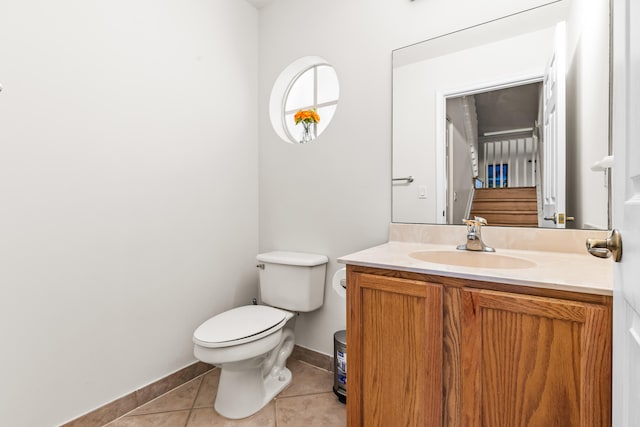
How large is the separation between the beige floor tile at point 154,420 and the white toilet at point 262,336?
168mm

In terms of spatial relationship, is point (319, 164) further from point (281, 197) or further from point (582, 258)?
point (582, 258)

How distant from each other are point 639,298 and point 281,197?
1871 mm

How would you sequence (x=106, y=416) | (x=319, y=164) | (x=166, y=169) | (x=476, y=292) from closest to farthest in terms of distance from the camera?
(x=476, y=292), (x=106, y=416), (x=166, y=169), (x=319, y=164)

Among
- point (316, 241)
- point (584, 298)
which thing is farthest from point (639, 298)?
point (316, 241)

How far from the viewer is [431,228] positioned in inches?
64.1

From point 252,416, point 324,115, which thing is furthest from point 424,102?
point 252,416

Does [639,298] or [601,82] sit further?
[601,82]

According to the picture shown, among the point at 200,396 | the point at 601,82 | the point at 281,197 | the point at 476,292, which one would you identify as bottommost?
the point at 200,396

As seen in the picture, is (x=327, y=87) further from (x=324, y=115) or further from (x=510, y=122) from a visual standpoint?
(x=510, y=122)

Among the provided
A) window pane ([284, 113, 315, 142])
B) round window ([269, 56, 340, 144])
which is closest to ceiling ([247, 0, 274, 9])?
round window ([269, 56, 340, 144])

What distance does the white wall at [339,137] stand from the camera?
1707 millimetres

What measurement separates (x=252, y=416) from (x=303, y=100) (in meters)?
1.98

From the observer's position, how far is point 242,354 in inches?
58.0

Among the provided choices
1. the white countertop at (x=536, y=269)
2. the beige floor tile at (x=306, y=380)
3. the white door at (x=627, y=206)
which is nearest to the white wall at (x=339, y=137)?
the beige floor tile at (x=306, y=380)
